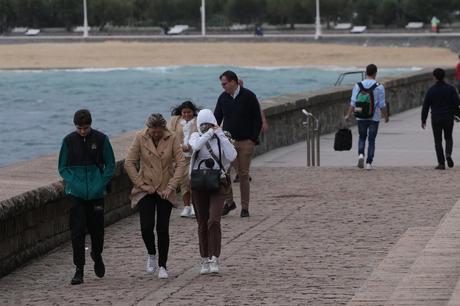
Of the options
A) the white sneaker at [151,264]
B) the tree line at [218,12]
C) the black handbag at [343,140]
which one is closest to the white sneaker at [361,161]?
the black handbag at [343,140]

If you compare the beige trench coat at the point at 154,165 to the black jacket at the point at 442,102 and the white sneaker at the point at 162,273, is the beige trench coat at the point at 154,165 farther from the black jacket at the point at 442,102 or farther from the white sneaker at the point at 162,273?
the black jacket at the point at 442,102

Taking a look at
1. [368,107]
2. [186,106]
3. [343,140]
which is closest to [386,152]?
[343,140]

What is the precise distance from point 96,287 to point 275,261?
1.70 m

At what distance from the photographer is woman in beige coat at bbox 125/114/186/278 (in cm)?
1155

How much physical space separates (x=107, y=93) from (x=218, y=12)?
190 feet

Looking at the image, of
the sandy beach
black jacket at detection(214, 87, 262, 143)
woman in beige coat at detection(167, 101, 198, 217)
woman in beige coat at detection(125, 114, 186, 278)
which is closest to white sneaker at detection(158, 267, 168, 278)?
woman in beige coat at detection(125, 114, 186, 278)

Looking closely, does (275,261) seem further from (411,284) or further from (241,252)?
(411,284)

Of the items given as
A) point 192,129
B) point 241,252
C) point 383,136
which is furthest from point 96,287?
point 383,136

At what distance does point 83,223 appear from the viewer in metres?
11.5

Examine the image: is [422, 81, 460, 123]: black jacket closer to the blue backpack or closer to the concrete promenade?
the blue backpack

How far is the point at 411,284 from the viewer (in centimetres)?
970

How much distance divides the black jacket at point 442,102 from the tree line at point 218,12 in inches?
4245

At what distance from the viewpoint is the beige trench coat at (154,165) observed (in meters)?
11.5

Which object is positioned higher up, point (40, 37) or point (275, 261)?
point (275, 261)
